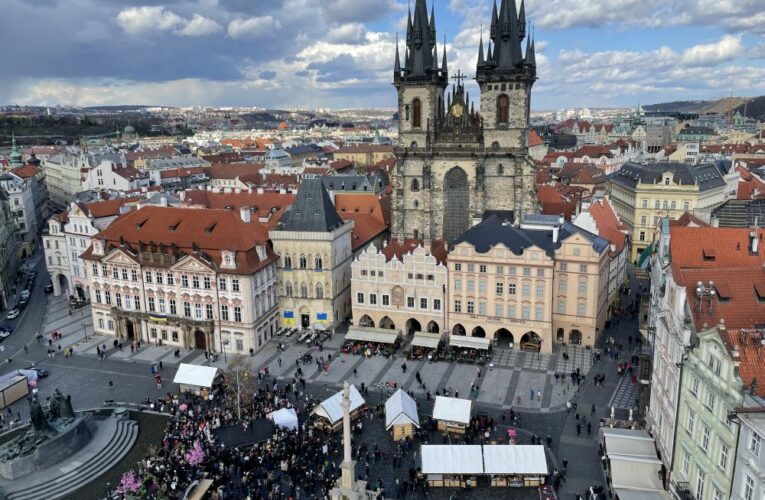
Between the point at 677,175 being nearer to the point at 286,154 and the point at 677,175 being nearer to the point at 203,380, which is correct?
the point at 203,380

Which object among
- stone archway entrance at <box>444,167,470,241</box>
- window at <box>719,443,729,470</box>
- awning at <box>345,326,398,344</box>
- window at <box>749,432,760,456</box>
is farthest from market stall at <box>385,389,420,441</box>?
stone archway entrance at <box>444,167,470,241</box>

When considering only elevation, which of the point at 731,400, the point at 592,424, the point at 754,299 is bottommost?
the point at 592,424

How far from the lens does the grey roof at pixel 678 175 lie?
99.9 m

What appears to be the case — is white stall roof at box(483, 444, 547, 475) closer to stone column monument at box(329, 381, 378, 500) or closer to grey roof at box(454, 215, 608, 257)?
stone column monument at box(329, 381, 378, 500)

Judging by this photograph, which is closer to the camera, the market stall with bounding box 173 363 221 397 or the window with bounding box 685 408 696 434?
the window with bounding box 685 408 696 434

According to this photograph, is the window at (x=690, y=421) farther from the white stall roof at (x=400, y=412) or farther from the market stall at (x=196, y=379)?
the market stall at (x=196, y=379)

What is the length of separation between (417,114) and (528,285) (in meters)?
32.7

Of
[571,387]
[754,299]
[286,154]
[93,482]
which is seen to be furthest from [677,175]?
[286,154]

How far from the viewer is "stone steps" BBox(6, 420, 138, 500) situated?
134 feet

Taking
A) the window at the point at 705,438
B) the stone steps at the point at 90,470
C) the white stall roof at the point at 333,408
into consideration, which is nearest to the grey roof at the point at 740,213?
the window at the point at 705,438

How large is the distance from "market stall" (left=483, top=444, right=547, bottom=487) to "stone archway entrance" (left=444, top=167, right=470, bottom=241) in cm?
4615

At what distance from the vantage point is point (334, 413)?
1874 inches

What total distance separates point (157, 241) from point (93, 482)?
3119 cm

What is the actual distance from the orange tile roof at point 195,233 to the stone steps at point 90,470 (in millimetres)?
20342
